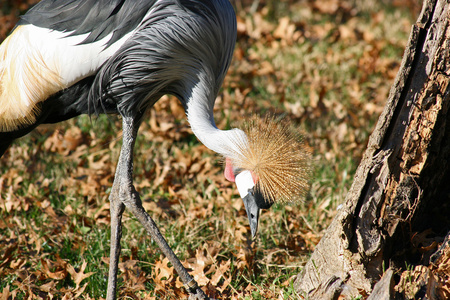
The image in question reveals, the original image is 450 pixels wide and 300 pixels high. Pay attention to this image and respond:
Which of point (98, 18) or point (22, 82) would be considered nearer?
point (98, 18)

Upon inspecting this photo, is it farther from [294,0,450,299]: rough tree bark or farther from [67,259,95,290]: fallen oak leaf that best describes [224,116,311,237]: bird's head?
[67,259,95,290]: fallen oak leaf

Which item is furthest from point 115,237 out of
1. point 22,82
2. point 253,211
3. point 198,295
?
point 22,82

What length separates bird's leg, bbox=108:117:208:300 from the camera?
2420 millimetres

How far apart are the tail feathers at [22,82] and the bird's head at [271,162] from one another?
101 centimetres

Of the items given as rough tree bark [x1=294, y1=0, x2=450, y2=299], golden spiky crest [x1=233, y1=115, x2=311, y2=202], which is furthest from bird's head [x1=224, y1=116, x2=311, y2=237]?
rough tree bark [x1=294, y1=0, x2=450, y2=299]

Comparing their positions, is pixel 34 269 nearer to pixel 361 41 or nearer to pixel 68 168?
pixel 68 168

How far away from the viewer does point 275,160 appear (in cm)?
229

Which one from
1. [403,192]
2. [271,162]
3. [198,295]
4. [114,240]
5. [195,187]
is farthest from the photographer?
[195,187]

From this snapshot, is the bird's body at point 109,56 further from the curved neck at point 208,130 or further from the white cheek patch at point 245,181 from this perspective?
the white cheek patch at point 245,181

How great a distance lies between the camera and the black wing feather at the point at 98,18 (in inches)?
90.2

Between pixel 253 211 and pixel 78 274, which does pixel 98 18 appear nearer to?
pixel 253 211

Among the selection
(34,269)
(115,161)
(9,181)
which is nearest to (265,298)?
(34,269)

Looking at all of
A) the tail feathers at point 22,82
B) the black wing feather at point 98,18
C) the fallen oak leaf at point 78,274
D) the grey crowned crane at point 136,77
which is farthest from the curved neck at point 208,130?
the fallen oak leaf at point 78,274

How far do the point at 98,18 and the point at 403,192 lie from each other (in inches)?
65.8
